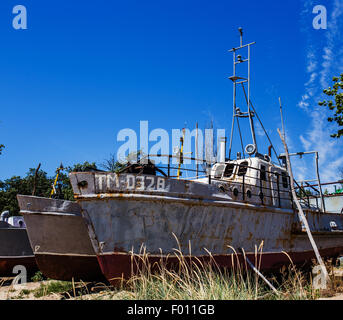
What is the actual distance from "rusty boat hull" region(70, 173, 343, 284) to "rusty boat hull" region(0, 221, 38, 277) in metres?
6.14

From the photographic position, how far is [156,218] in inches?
327

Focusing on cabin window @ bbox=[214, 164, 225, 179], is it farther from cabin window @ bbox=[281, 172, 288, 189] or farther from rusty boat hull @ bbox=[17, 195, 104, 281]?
rusty boat hull @ bbox=[17, 195, 104, 281]

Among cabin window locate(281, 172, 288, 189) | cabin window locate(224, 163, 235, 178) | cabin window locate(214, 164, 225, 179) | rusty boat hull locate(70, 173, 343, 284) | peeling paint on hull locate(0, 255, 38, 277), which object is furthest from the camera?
cabin window locate(281, 172, 288, 189)

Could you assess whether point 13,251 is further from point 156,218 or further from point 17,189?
point 17,189

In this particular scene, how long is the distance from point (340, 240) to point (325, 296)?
918 centimetres

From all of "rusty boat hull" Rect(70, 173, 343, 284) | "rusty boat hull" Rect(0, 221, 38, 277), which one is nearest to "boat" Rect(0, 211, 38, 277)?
"rusty boat hull" Rect(0, 221, 38, 277)

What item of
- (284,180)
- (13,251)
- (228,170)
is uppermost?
(228,170)

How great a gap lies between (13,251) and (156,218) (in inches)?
296

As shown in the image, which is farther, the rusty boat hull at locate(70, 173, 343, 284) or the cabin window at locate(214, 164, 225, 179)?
the cabin window at locate(214, 164, 225, 179)

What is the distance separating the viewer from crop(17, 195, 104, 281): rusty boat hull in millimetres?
9648

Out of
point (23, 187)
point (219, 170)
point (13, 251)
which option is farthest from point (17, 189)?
point (219, 170)

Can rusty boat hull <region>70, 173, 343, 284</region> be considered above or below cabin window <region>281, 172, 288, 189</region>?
below

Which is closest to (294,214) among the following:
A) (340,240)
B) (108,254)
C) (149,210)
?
(340,240)
